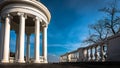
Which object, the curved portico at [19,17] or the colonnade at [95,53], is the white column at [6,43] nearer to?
the curved portico at [19,17]

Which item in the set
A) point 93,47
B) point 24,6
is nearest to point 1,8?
point 24,6

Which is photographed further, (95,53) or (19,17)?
(95,53)

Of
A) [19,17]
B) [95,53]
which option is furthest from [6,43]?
[95,53]

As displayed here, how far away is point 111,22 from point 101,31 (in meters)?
7.08

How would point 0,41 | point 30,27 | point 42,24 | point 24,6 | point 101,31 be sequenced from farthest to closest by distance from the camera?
point 101,31
point 30,27
point 42,24
point 0,41
point 24,6

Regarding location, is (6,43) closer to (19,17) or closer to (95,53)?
(19,17)

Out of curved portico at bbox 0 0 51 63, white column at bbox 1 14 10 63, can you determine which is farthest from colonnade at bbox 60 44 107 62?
white column at bbox 1 14 10 63

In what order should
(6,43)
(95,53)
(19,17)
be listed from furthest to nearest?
(95,53) → (19,17) → (6,43)

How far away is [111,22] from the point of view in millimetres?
54156

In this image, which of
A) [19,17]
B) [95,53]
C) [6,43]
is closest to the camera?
[6,43]

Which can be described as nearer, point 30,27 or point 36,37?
point 36,37

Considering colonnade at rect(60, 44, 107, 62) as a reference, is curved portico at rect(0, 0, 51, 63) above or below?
above

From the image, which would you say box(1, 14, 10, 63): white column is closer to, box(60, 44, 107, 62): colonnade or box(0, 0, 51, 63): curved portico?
box(0, 0, 51, 63): curved portico

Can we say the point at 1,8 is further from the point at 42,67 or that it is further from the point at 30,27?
the point at 42,67
